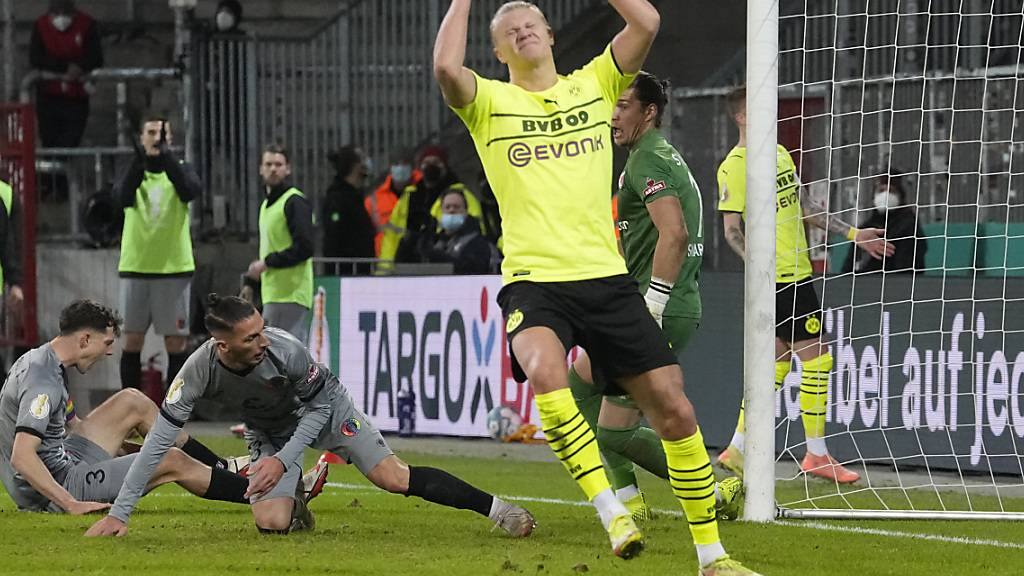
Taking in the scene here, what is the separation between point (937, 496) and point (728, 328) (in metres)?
2.79

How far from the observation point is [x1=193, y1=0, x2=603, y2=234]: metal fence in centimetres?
1683

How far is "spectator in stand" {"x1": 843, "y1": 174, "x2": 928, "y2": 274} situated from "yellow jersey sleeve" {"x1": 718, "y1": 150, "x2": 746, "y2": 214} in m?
1.02

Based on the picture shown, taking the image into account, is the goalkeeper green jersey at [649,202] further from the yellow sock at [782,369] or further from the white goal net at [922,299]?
the yellow sock at [782,369]

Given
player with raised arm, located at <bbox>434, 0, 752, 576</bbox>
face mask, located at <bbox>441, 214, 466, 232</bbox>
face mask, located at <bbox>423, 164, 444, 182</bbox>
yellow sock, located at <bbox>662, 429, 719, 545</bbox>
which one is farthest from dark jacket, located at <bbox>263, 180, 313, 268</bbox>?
yellow sock, located at <bbox>662, 429, 719, 545</bbox>

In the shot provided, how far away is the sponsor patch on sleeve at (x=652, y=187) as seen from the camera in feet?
25.1

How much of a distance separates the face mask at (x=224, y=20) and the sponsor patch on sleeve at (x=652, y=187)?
33.3ft

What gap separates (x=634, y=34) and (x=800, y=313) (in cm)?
400

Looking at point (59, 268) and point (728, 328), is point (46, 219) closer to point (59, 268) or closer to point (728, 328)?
point (59, 268)

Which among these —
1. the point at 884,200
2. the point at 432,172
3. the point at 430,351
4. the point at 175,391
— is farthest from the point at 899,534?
the point at 432,172

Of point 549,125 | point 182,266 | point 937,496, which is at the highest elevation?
point 549,125

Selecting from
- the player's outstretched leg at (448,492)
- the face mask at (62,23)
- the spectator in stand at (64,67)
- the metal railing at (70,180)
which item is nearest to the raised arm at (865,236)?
the player's outstretched leg at (448,492)

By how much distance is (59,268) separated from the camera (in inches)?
649

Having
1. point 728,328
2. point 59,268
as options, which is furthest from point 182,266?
point 728,328

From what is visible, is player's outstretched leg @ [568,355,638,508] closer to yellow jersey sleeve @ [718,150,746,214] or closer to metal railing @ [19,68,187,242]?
yellow jersey sleeve @ [718,150,746,214]
